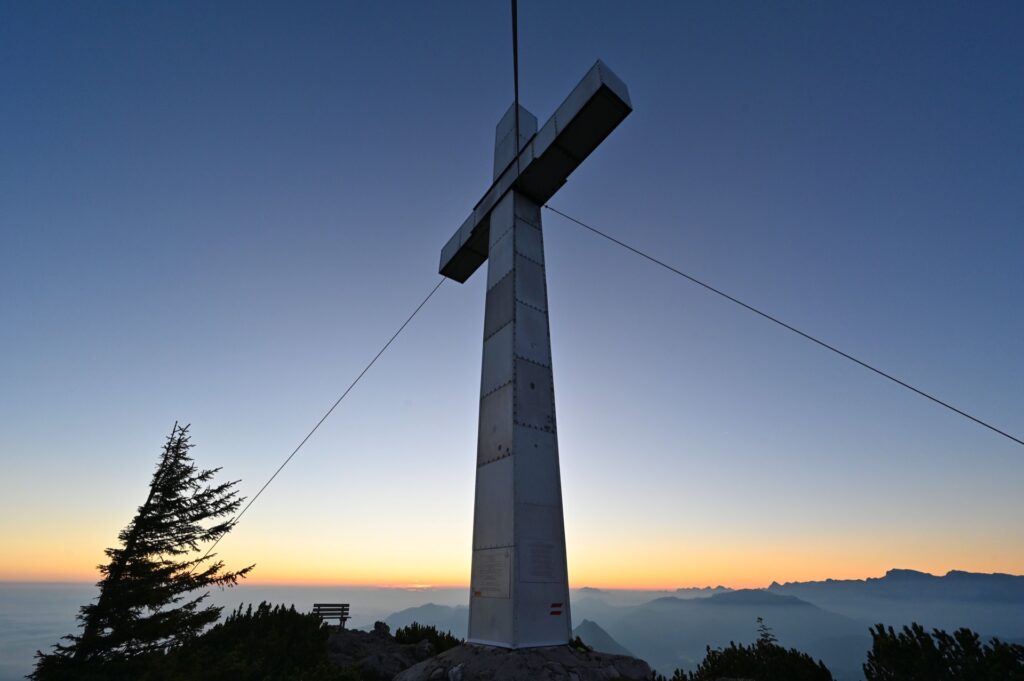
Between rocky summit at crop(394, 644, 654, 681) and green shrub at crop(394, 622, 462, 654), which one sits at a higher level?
rocky summit at crop(394, 644, 654, 681)

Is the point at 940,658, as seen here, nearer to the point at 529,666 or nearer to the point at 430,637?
the point at 529,666

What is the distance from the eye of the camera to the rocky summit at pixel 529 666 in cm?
673

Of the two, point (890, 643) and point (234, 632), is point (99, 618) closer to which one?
point (234, 632)

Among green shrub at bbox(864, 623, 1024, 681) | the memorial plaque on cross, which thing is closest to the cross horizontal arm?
the memorial plaque on cross

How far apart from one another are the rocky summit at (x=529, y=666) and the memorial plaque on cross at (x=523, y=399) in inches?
11.8

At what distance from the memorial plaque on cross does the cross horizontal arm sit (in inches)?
1.1

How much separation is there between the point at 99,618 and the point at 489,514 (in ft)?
64.7


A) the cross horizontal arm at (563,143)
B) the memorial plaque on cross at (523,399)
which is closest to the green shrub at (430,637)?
the memorial plaque on cross at (523,399)

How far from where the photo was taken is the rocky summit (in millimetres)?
6734

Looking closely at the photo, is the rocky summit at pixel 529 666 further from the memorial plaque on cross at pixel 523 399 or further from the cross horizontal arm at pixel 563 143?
the cross horizontal arm at pixel 563 143

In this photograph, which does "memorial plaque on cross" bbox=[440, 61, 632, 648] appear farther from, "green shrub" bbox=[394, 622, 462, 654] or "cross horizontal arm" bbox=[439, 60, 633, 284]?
"green shrub" bbox=[394, 622, 462, 654]

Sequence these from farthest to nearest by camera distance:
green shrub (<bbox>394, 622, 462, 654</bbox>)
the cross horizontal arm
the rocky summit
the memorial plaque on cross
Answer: green shrub (<bbox>394, 622, 462, 654</bbox>), the cross horizontal arm, the memorial plaque on cross, the rocky summit

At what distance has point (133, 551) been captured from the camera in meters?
19.6

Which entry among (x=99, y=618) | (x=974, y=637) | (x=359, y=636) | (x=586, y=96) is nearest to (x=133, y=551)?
(x=99, y=618)
